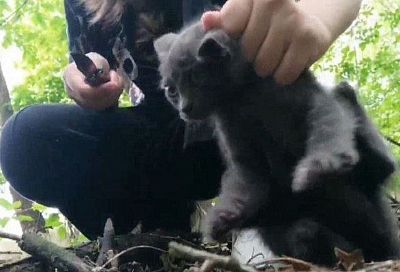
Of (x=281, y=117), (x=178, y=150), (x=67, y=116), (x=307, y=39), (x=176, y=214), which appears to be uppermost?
(x=307, y=39)

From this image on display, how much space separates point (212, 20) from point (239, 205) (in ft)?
1.34

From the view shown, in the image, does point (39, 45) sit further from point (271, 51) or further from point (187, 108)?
point (271, 51)

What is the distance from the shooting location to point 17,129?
185cm

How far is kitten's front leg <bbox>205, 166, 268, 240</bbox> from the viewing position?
1.46 metres

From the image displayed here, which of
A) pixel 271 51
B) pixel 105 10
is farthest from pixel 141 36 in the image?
pixel 271 51

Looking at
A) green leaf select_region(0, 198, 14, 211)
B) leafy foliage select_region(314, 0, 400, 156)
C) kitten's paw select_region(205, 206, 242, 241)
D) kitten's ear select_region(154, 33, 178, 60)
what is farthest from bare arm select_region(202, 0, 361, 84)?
leafy foliage select_region(314, 0, 400, 156)

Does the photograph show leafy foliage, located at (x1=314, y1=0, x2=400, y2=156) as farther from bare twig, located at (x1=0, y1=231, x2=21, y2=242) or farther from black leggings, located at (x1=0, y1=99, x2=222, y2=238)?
bare twig, located at (x1=0, y1=231, x2=21, y2=242)

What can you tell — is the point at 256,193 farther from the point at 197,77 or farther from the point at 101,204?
the point at 101,204

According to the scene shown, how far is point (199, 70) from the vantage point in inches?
57.7

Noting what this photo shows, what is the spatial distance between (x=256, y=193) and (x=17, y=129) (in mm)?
742

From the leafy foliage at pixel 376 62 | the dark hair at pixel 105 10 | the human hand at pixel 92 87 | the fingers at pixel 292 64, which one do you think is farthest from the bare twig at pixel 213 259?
the leafy foliage at pixel 376 62

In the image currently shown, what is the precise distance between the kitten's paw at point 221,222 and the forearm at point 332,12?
45 cm

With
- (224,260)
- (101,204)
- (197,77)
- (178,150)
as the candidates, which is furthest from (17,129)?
(224,260)

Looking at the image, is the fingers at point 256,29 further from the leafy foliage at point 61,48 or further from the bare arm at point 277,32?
the leafy foliage at point 61,48
